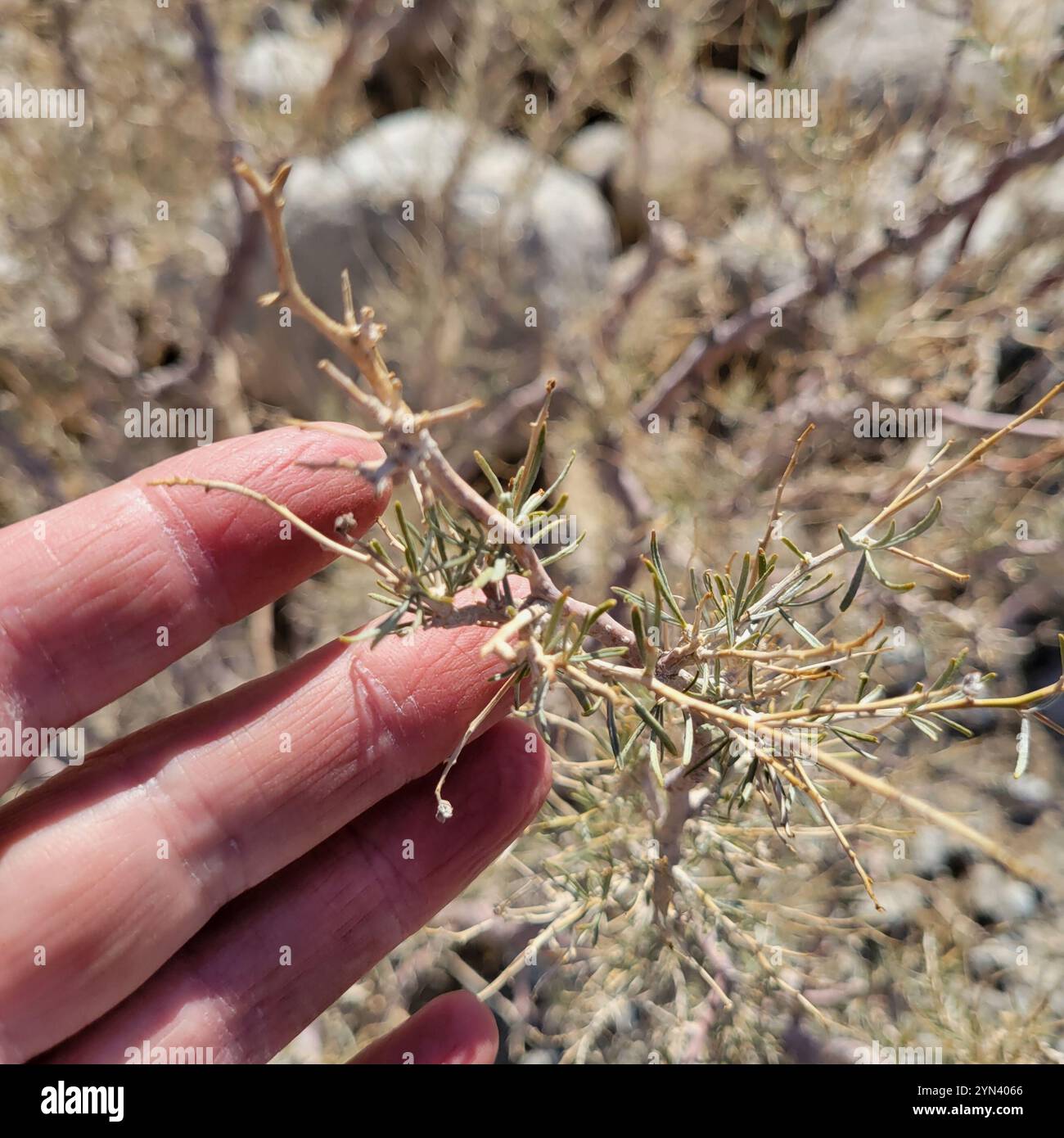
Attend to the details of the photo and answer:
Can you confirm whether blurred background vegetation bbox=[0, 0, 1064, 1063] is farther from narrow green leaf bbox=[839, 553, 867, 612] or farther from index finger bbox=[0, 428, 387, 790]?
index finger bbox=[0, 428, 387, 790]

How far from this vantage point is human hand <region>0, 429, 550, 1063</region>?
1.01m

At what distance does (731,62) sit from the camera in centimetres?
392

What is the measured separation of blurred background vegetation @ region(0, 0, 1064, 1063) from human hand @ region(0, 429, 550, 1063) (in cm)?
15

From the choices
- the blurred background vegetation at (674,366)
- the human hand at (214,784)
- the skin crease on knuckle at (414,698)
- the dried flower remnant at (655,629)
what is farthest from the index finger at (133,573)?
the blurred background vegetation at (674,366)

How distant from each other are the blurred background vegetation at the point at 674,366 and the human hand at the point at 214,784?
15 centimetres

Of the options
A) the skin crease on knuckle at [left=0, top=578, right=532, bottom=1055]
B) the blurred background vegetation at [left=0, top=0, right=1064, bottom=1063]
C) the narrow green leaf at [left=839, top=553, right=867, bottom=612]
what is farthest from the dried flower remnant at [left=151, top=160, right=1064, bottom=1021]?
the blurred background vegetation at [left=0, top=0, right=1064, bottom=1063]

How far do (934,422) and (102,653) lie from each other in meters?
1.59

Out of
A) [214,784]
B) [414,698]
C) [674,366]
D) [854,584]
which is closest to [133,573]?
[214,784]

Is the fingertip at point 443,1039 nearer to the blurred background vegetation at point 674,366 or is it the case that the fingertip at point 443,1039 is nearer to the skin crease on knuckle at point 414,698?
the blurred background vegetation at point 674,366

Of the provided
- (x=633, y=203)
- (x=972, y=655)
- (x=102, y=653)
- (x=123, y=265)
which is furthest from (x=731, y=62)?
(x=102, y=653)

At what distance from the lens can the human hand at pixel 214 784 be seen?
3.31ft

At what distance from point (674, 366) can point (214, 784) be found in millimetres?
1595

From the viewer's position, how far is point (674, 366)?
7.17 ft
